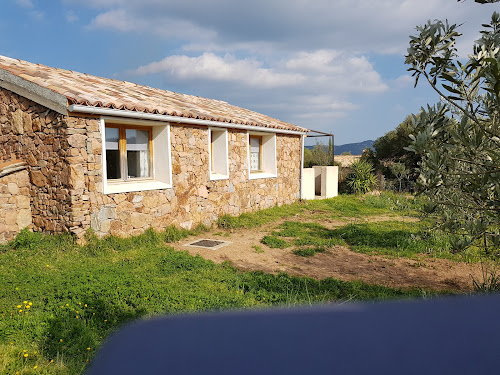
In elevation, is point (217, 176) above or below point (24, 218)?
above

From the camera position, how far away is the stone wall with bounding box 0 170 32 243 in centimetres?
754

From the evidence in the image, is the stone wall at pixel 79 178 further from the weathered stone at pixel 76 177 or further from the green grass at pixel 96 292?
the green grass at pixel 96 292

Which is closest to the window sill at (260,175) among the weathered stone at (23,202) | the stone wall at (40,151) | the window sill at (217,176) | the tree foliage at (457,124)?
the window sill at (217,176)

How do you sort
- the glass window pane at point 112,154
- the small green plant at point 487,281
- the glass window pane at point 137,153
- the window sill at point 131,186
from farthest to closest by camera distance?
the glass window pane at point 137,153, the glass window pane at point 112,154, the window sill at point 131,186, the small green plant at point 487,281

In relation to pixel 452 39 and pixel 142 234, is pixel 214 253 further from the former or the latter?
pixel 452 39

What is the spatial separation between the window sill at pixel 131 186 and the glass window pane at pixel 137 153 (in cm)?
32

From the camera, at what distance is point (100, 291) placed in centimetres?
507

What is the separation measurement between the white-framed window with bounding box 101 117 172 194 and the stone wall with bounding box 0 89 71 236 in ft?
2.97

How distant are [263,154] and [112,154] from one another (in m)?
6.54

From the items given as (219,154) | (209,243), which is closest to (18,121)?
(209,243)

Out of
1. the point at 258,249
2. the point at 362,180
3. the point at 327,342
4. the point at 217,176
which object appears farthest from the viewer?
the point at 362,180

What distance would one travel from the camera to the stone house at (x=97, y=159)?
7348 millimetres

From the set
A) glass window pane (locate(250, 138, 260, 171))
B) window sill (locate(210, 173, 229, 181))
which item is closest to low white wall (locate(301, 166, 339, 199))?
glass window pane (locate(250, 138, 260, 171))

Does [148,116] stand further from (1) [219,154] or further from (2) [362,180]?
(2) [362,180]
